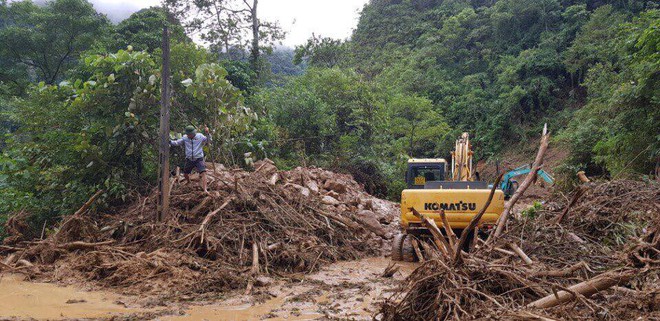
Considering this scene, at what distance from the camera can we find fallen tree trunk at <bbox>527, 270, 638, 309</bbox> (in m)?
3.54

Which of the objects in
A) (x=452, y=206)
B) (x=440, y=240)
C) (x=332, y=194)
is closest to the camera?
(x=440, y=240)

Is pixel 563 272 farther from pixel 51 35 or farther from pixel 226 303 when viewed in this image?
pixel 51 35

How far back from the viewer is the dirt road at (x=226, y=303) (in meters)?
5.61

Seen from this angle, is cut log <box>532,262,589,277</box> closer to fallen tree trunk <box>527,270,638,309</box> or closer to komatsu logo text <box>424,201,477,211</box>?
fallen tree trunk <box>527,270,638,309</box>

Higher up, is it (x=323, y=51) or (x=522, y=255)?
(x=323, y=51)

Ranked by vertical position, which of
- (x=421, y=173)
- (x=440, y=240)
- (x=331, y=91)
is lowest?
(x=421, y=173)

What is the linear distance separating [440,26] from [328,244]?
1695 inches

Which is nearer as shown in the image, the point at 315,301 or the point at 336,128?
the point at 315,301

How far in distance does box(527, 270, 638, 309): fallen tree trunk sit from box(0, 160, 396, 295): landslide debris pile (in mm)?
4304

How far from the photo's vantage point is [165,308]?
5.91 meters

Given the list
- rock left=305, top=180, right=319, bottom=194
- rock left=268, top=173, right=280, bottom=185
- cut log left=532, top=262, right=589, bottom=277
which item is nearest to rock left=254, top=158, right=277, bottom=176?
rock left=268, top=173, right=280, bottom=185

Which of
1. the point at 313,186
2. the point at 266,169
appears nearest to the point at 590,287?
the point at 266,169

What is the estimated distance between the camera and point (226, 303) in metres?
6.21

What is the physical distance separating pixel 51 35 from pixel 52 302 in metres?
24.4
